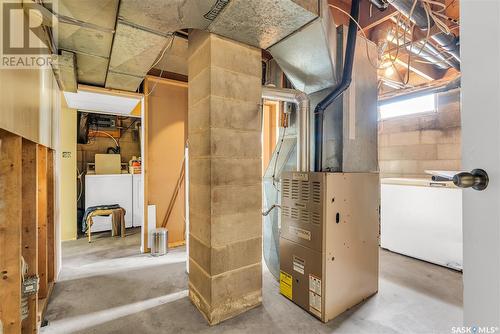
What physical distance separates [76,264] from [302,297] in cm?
277

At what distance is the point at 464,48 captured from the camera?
64 cm

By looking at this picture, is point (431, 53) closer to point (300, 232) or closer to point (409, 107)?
point (409, 107)

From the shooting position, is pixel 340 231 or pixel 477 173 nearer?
pixel 477 173

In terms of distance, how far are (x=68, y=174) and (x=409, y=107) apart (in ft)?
18.7

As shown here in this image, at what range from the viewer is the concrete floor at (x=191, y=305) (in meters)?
1.77

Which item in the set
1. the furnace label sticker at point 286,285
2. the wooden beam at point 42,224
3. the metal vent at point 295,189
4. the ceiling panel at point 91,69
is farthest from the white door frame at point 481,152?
the ceiling panel at point 91,69

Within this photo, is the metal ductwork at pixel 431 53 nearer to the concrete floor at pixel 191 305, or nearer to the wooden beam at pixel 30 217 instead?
the concrete floor at pixel 191 305

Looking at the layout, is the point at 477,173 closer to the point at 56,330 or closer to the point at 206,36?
the point at 206,36

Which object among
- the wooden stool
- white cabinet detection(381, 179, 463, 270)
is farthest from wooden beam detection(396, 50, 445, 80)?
the wooden stool

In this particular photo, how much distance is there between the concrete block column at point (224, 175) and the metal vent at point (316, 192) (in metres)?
0.48

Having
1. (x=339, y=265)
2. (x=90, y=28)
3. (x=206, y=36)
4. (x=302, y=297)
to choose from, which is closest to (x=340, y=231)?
(x=339, y=265)

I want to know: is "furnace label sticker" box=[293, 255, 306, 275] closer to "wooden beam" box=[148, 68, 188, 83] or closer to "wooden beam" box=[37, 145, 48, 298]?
"wooden beam" box=[37, 145, 48, 298]

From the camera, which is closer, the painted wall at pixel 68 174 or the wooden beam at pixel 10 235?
the wooden beam at pixel 10 235

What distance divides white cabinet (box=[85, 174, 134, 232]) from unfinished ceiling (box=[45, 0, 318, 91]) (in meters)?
2.64
